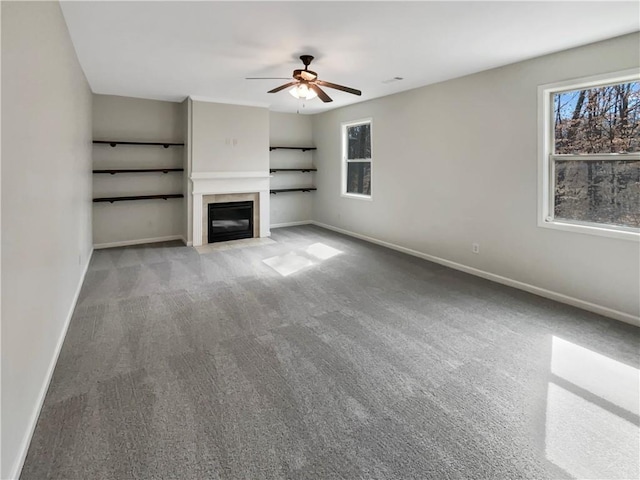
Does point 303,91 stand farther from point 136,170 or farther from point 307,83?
point 136,170

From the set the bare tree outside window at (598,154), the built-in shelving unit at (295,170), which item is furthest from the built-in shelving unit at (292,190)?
the bare tree outside window at (598,154)

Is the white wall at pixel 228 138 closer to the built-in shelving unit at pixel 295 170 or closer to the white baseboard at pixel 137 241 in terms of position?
the built-in shelving unit at pixel 295 170

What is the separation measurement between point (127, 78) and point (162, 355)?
3945 mm

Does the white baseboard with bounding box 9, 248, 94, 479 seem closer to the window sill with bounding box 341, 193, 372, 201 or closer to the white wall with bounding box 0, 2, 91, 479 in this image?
the white wall with bounding box 0, 2, 91, 479

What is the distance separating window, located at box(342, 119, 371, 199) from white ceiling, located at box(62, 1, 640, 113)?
1.89m

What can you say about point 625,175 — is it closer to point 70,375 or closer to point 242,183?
point 70,375

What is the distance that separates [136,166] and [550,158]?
6.17 metres

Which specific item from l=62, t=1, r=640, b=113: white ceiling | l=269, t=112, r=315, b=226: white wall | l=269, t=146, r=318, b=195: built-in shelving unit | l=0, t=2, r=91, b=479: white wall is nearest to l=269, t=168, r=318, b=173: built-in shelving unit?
l=269, t=146, r=318, b=195: built-in shelving unit

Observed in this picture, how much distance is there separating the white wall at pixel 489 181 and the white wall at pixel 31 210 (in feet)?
14.1

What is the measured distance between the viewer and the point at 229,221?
675 centimetres

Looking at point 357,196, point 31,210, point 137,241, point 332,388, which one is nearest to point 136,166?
point 137,241

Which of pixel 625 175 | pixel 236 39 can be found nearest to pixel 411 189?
pixel 625 175

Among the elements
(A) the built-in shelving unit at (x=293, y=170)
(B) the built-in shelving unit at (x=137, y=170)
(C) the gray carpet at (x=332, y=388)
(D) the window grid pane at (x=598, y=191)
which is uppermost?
(A) the built-in shelving unit at (x=293, y=170)

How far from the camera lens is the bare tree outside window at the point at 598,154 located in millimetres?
3320
